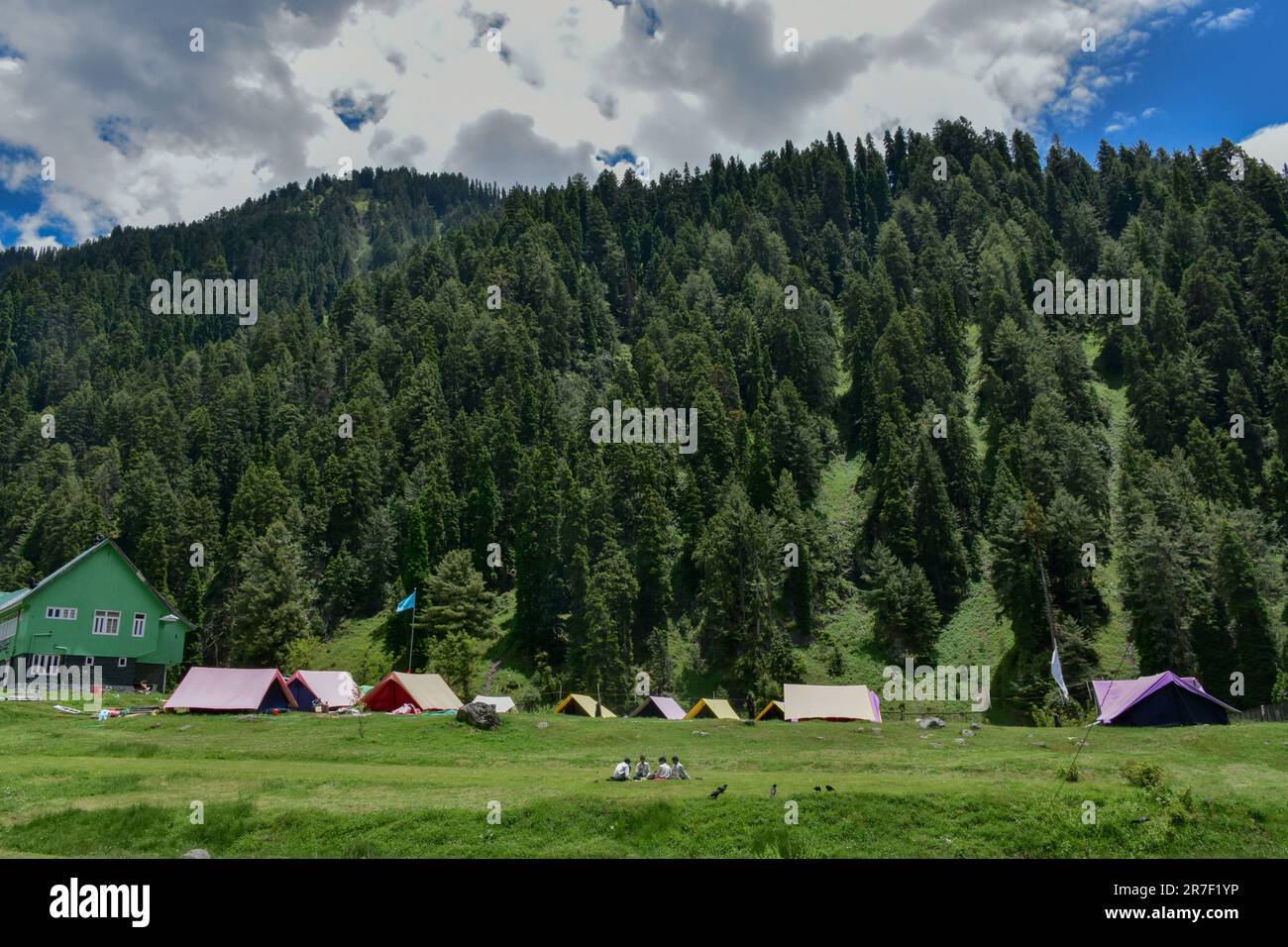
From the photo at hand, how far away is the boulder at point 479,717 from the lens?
41.6 metres

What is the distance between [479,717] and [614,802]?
18.7 metres

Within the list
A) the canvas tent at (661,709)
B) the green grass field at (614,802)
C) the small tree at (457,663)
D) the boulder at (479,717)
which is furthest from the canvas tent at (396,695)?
the canvas tent at (661,709)

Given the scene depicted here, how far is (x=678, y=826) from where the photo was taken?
23562 mm

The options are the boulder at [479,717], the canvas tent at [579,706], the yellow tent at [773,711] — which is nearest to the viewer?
the boulder at [479,717]

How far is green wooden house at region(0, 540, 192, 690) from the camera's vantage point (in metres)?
70.1

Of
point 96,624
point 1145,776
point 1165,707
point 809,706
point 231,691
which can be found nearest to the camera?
point 1145,776

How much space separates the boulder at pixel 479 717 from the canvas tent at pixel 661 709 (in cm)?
2637

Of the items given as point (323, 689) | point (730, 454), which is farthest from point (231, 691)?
point (730, 454)

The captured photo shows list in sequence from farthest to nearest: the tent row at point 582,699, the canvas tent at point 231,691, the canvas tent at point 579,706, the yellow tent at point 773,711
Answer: the canvas tent at point 579,706 → the yellow tent at point 773,711 → the canvas tent at point 231,691 → the tent row at point 582,699

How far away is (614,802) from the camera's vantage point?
24.6 metres

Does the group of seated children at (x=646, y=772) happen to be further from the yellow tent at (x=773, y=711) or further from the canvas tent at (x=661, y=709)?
the canvas tent at (x=661, y=709)

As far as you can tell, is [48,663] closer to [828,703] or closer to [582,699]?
[582,699]
